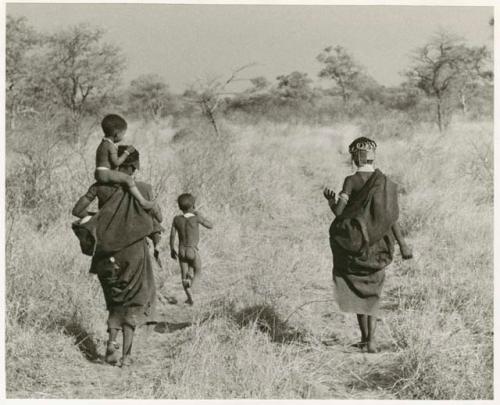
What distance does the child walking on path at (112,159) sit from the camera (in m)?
3.38

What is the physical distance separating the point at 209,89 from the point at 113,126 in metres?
6.92

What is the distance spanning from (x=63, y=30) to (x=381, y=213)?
10.6m

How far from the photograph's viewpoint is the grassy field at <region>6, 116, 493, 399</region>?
3.36m

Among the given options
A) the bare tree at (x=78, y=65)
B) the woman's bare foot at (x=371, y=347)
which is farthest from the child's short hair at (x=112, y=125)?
the bare tree at (x=78, y=65)

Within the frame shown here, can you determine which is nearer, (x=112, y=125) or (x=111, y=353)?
(x=112, y=125)

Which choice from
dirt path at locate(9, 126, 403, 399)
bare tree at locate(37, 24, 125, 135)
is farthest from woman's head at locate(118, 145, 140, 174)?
bare tree at locate(37, 24, 125, 135)

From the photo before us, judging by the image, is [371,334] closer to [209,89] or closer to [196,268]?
[196,268]

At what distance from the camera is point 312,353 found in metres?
3.67

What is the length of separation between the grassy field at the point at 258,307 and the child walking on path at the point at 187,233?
31 centimetres

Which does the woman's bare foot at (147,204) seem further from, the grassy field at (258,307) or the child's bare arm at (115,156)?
the grassy field at (258,307)

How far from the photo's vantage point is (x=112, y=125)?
340 cm

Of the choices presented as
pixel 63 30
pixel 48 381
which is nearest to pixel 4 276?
pixel 48 381

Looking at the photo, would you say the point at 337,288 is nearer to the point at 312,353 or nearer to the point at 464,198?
the point at 312,353

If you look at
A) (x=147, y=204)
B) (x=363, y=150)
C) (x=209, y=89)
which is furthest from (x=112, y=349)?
(x=209, y=89)
